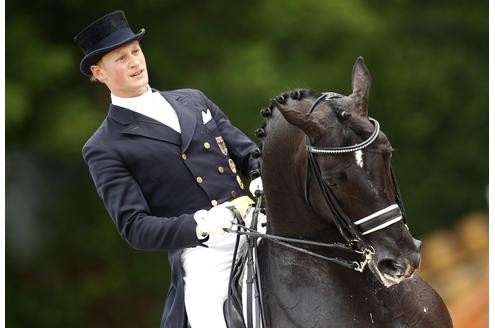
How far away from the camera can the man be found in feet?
15.7

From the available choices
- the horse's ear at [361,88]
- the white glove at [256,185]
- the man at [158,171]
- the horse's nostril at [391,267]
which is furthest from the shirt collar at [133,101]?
the horse's nostril at [391,267]

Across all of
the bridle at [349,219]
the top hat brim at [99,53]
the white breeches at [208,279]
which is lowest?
the white breeches at [208,279]

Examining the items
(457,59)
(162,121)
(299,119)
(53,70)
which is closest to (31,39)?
(53,70)

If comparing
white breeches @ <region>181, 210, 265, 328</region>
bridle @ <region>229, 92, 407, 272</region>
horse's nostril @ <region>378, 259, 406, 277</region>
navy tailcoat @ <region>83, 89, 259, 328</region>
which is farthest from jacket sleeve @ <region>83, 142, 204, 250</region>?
horse's nostril @ <region>378, 259, 406, 277</region>

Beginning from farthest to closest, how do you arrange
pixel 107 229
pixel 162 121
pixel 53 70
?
1. pixel 107 229
2. pixel 53 70
3. pixel 162 121

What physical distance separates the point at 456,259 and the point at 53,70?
17.1 ft

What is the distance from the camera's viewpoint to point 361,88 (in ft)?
14.9

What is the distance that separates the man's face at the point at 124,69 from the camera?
16.1 feet

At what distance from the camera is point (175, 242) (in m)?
4.70

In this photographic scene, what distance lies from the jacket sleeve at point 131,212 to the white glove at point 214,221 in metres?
0.03

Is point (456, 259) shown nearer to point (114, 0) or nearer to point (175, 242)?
point (114, 0)

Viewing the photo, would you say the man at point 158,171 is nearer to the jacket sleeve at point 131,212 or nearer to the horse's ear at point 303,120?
the jacket sleeve at point 131,212

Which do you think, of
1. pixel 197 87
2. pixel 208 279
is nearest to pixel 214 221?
pixel 208 279

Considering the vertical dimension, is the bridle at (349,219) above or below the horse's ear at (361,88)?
below
